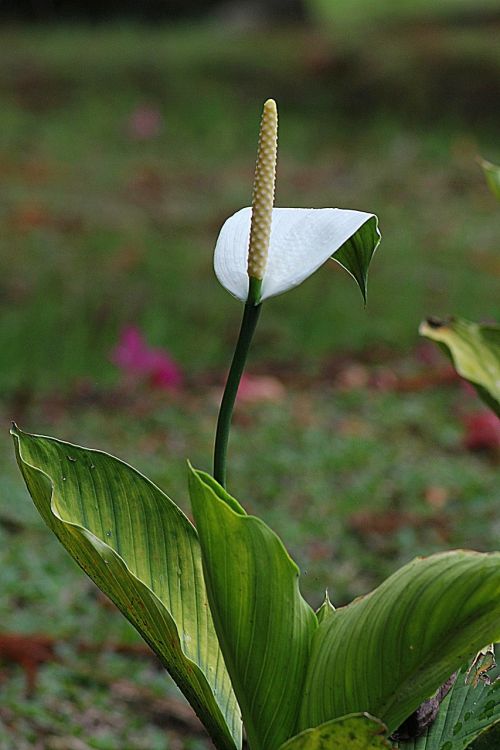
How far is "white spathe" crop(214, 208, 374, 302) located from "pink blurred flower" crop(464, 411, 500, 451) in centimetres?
136

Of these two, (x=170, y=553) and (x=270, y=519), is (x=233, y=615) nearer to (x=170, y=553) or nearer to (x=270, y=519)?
(x=170, y=553)

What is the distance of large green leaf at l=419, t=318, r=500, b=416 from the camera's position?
0.95 meters

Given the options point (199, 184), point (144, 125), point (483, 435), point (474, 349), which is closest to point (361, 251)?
point (474, 349)

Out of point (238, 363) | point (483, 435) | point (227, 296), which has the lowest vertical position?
point (227, 296)

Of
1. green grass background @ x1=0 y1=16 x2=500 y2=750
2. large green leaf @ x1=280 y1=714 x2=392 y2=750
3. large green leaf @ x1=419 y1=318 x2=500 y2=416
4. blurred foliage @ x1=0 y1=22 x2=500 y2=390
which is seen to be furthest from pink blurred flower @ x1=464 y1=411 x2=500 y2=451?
large green leaf @ x1=280 y1=714 x2=392 y2=750

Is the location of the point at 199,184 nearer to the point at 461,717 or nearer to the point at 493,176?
the point at 493,176

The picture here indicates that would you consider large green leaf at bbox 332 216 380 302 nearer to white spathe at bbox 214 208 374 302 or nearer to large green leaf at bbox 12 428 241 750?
white spathe at bbox 214 208 374 302

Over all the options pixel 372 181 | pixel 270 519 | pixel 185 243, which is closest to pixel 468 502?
pixel 270 519

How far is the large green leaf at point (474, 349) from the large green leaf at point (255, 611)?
0.38 meters

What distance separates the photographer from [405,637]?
577 mm

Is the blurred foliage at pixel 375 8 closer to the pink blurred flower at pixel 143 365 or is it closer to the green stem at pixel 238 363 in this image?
the pink blurred flower at pixel 143 365

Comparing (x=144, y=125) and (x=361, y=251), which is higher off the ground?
(x=361, y=251)

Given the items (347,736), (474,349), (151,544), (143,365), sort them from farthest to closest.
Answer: (143,365)
(474,349)
(151,544)
(347,736)

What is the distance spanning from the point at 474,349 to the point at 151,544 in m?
0.44
